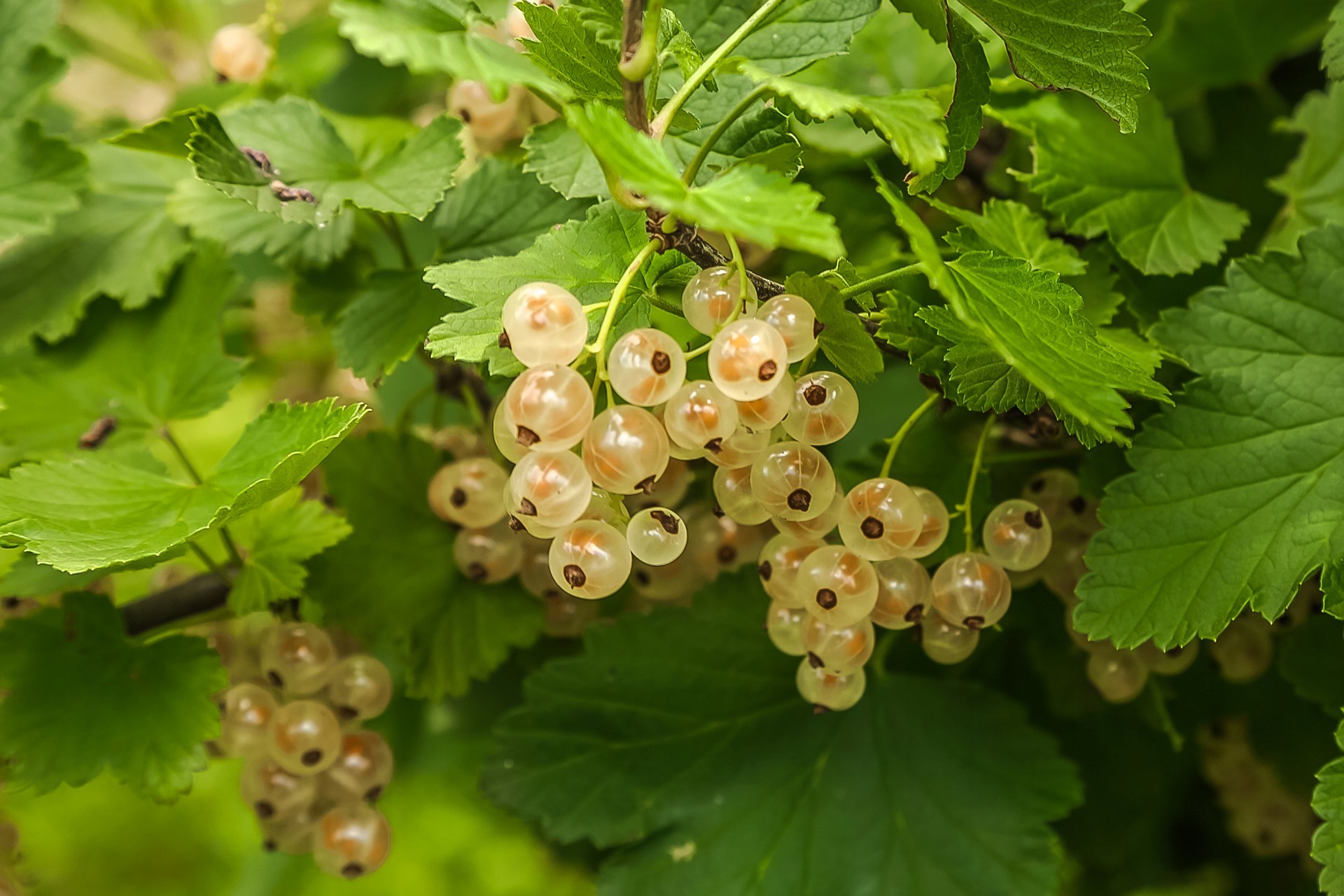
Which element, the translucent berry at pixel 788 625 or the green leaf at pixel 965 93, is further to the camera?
the translucent berry at pixel 788 625

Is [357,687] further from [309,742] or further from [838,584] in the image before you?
[838,584]

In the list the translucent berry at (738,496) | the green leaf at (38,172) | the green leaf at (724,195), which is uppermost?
the green leaf at (724,195)

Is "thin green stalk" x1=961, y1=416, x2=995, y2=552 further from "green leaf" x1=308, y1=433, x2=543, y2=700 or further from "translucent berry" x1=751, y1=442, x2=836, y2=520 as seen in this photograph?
"green leaf" x1=308, y1=433, x2=543, y2=700

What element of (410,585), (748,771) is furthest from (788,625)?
(410,585)

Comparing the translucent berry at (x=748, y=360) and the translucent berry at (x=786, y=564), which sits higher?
the translucent berry at (x=748, y=360)

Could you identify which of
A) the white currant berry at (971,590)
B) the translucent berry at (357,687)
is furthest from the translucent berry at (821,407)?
the translucent berry at (357,687)

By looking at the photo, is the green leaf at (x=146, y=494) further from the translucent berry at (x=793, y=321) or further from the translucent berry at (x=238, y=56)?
the translucent berry at (x=238, y=56)

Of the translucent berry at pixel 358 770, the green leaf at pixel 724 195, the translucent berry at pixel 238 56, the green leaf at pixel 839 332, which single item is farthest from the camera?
the translucent berry at pixel 238 56

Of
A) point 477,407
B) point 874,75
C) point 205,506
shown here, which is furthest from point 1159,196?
point 205,506
